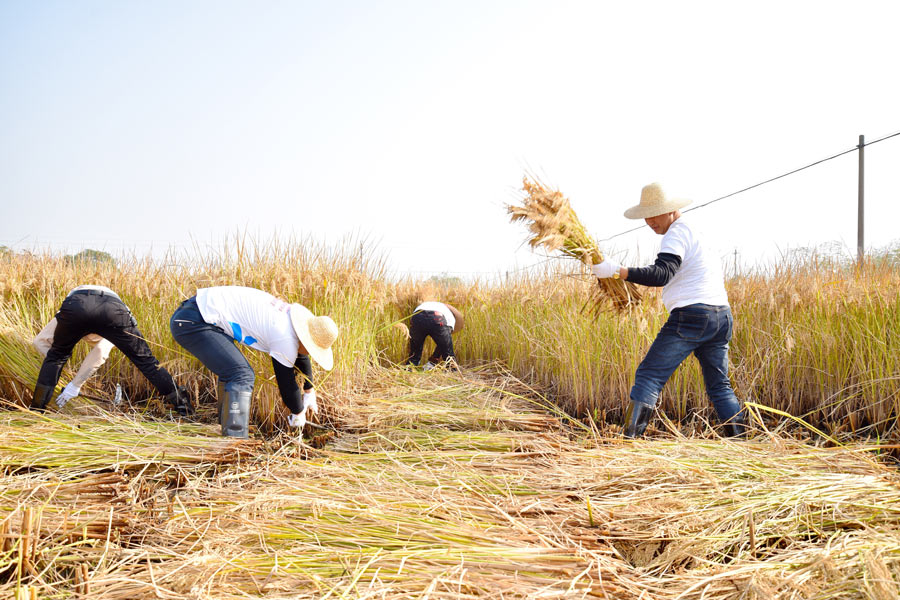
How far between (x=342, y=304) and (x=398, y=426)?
3.55 ft

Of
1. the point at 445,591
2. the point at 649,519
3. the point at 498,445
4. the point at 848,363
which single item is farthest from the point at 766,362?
the point at 445,591

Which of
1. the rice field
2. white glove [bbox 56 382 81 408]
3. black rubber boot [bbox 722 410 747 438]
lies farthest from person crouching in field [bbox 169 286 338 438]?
black rubber boot [bbox 722 410 747 438]

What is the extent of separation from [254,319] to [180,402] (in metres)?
1.34

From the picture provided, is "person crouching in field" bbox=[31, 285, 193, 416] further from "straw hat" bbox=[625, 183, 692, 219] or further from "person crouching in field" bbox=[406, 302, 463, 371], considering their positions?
"straw hat" bbox=[625, 183, 692, 219]

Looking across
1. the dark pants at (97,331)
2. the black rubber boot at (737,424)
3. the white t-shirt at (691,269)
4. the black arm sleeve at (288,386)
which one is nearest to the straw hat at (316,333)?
the black arm sleeve at (288,386)

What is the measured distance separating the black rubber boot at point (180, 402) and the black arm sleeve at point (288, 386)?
124 cm

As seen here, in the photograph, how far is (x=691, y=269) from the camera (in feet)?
9.06

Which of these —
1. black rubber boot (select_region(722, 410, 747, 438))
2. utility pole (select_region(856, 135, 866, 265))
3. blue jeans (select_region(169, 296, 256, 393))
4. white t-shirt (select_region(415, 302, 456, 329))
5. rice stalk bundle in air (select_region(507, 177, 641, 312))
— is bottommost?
black rubber boot (select_region(722, 410, 747, 438))

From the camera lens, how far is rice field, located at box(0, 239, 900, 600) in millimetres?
1418

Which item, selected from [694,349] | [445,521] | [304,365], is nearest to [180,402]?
[304,365]

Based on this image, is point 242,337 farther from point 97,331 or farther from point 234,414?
point 97,331

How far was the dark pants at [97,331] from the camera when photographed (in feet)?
11.4

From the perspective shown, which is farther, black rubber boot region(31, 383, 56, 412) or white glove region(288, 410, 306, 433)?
black rubber boot region(31, 383, 56, 412)

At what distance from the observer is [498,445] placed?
2.86m
